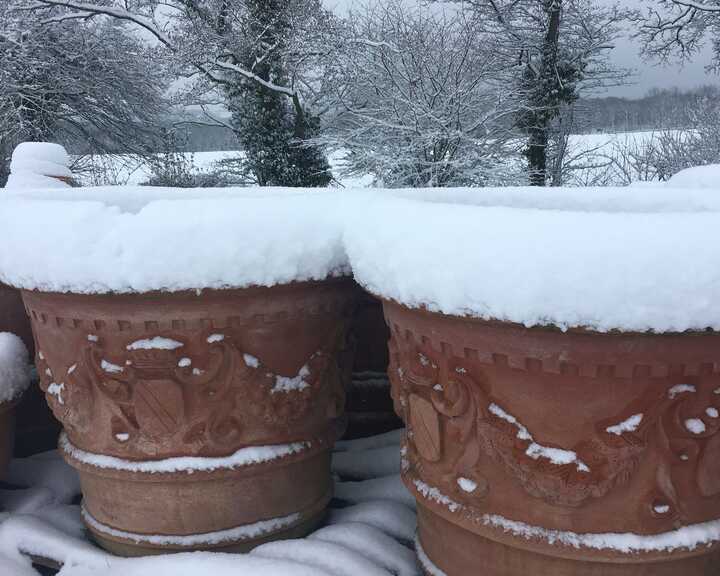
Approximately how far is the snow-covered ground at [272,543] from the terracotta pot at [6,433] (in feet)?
0.46

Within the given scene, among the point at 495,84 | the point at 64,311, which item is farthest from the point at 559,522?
the point at 495,84

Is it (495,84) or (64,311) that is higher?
(495,84)

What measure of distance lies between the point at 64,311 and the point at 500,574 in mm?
1351

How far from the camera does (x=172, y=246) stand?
1.53 meters

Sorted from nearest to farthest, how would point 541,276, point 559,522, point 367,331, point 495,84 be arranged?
point 541,276 → point 559,522 → point 367,331 → point 495,84

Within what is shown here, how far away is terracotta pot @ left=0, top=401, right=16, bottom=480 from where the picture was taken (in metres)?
2.14

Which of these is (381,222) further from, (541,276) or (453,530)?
(453,530)

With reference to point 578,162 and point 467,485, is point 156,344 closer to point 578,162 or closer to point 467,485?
point 467,485

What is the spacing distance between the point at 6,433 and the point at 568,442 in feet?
6.34

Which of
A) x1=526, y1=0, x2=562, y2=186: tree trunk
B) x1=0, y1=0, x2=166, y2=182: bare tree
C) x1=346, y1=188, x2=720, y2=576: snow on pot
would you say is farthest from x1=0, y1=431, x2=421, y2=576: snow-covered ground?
x1=0, y1=0, x2=166, y2=182: bare tree

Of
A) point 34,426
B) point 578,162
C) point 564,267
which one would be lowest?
point 578,162

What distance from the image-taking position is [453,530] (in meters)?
1.61

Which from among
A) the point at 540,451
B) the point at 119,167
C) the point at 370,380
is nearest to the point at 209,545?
the point at 370,380

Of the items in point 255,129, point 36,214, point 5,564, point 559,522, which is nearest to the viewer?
point 559,522
